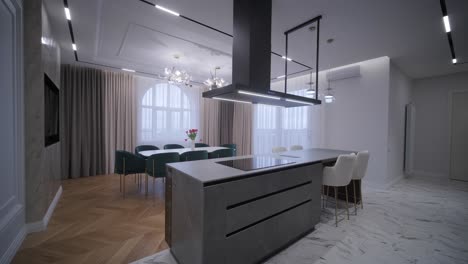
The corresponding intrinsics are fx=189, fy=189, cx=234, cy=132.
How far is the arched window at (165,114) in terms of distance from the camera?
18.8ft

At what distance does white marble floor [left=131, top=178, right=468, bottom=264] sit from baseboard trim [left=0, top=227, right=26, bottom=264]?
126cm

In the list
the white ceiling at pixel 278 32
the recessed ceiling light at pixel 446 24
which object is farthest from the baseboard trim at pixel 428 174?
the recessed ceiling light at pixel 446 24

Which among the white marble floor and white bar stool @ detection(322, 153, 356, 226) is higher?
white bar stool @ detection(322, 153, 356, 226)

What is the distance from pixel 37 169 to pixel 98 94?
3.29 m

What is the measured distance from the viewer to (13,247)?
1.95 meters

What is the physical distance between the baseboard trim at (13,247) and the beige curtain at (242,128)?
5.71 metres

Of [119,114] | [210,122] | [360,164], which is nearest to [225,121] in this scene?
[210,122]

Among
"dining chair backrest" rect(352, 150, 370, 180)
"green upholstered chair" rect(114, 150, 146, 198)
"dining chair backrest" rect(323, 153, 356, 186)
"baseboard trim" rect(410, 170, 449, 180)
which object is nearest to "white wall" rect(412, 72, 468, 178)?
"baseboard trim" rect(410, 170, 449, 180)

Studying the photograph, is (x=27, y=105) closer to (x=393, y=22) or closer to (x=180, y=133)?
(x=180, y=133)

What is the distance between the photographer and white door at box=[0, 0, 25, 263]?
1.79 meters

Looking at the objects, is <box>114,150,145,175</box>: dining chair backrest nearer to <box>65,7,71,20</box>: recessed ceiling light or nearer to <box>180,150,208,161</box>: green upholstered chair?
<box>180,150,208,161</box>: green upholstered chair

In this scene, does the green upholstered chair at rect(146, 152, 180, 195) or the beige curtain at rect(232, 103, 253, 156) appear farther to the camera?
the beige curtain at rect(232, 103, 253, 156)

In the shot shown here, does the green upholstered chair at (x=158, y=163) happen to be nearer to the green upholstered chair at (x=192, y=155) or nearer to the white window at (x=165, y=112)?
the green upholstered chair at (x=192, y=155)

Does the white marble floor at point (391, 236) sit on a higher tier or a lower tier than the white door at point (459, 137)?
lower
